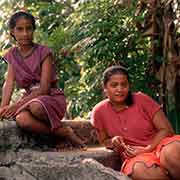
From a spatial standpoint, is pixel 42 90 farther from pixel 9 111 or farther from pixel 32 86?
pixel 9 111

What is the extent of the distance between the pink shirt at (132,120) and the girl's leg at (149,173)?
331mm

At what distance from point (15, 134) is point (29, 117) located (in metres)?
0.21

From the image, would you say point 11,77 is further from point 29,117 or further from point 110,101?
point 110,101

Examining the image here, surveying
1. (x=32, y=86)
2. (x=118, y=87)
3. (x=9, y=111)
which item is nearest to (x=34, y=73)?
(x=32, y=86)

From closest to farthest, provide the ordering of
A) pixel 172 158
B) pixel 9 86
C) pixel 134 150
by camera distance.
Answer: pixel 172 158, pixel 134 150, pixel 9 86

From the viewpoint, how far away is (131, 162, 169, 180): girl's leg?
383cm

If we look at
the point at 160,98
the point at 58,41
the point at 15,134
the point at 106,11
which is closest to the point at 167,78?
the point at 160,98

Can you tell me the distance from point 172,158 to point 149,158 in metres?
0.20

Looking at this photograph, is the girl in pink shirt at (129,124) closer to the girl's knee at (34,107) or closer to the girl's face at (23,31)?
the girl's knee at (34,107)

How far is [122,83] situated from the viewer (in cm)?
419

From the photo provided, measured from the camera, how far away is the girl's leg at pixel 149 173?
3.83 metres

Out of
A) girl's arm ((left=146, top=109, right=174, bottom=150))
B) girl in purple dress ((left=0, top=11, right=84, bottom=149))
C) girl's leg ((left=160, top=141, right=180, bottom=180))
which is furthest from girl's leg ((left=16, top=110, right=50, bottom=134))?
girl's leg ((left=160, top=141, right=180, bottom=180))

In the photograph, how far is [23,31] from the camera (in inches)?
180

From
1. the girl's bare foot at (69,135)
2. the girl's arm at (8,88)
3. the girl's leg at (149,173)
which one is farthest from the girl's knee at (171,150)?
the girl's arm at (8,88)
